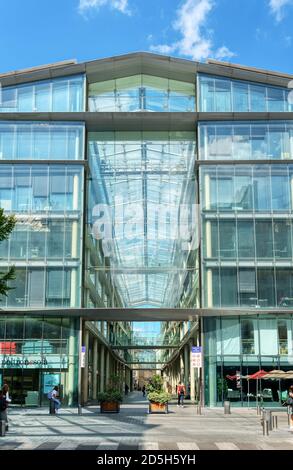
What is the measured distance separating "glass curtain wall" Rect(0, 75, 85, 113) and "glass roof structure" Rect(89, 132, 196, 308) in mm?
2827

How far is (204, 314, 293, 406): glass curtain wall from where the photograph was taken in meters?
37.2

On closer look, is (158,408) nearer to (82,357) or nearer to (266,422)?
(82,357)

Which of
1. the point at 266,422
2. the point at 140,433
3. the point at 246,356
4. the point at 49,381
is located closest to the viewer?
the point at 266,422

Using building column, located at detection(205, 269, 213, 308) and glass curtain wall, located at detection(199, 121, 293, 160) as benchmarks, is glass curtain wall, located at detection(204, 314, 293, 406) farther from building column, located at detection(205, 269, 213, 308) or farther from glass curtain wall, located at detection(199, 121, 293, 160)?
glass curtain wall, located at detection(199, 121, 293, 160)

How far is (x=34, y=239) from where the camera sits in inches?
1512

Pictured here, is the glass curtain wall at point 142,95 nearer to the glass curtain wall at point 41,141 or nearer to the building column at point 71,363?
the glass curtain wall at point 41,141

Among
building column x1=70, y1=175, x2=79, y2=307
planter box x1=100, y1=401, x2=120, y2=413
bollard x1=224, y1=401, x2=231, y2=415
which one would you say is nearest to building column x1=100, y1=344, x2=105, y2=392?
building column x1=70, y1=175, x2=79, y2=307

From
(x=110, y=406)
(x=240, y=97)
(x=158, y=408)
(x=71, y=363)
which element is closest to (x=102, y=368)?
(x=71, y=363)

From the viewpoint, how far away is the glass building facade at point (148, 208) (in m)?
37.5

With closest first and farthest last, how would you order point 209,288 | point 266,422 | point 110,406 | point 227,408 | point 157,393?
point 266,422, point 227,408, point 110,406, point 157,393, point 209,288

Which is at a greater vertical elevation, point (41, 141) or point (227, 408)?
point (41, 141)

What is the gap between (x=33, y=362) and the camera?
37.0 metres

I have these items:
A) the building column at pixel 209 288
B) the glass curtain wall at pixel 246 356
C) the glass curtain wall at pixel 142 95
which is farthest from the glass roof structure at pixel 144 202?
the glass curtain wall at pixel 246 356

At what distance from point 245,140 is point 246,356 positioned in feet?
46.6
